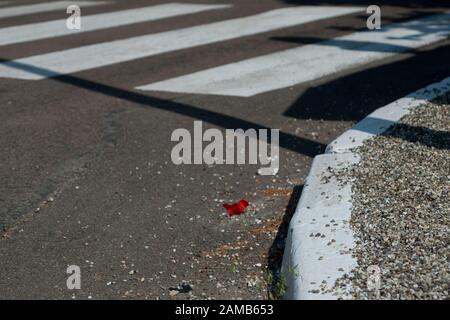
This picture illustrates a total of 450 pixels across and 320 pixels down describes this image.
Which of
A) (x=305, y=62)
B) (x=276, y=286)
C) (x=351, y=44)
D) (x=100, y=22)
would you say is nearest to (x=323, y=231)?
(x=276, y=286)

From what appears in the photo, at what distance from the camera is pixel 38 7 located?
14.7 m

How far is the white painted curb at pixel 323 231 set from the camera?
14.7 feet

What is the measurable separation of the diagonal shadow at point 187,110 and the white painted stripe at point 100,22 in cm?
207

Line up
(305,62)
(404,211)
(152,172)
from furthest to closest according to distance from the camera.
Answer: (305,62) → (152,172) → (404,211)

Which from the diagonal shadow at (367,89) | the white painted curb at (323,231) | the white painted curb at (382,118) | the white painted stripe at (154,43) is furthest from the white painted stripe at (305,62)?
the white painted curb at (323,231)

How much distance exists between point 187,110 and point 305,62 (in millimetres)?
2188

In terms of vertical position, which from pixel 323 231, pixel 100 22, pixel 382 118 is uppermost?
pixel 100 22

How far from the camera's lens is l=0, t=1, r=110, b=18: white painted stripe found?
14155 millimetres

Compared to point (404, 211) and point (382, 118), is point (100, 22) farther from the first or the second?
point (404, 211)

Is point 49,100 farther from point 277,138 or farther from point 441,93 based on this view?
point 441,93

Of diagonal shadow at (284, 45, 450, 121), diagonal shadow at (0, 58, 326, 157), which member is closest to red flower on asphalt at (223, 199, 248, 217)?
diagonal shadow at (0, 58, 326, 157)

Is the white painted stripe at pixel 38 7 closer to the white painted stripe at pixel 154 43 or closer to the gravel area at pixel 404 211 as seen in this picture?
the white painted stripe at pixel 154 43

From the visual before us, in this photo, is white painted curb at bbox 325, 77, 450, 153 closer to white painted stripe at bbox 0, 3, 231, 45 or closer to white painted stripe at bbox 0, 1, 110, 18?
white painted stripe at bbox 0, 3, 231, 45

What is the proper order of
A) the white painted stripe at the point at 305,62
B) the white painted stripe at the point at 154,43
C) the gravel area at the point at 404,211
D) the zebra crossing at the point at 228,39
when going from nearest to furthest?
the gravel area at the point at 404,211, the white painted stripe at the point at 305,62, the zebra crossing at the point at 228,39, the white painted stripe at the point at 154,43
